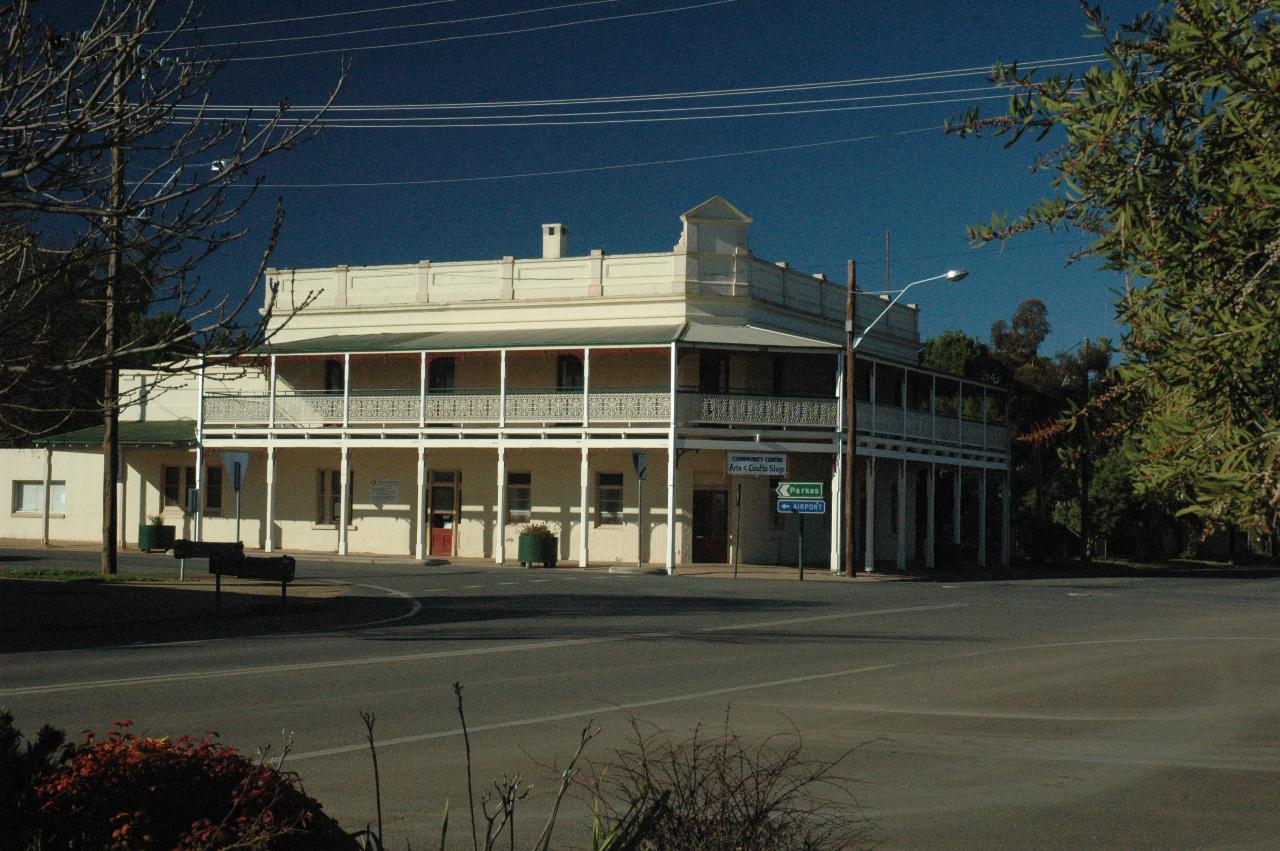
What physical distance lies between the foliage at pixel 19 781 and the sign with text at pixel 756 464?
3241 centimetres

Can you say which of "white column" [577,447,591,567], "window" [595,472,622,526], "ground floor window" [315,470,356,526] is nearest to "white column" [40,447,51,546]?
"ground floor window" [315,470,356,526]

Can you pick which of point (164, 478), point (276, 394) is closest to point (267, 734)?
point (276, 394)

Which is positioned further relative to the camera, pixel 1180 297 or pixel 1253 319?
pixel 1180 297

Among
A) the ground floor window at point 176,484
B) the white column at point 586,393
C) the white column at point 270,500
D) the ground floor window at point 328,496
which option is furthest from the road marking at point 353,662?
the ground floor window at point 176,484

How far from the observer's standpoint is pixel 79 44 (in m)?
6.86

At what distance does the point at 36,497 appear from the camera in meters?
48.0

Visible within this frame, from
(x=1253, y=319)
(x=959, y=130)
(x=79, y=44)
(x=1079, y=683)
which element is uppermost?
(x=79, y=44)

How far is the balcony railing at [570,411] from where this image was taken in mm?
38656

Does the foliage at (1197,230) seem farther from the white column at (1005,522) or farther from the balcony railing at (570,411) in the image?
the white column at (1005,522)

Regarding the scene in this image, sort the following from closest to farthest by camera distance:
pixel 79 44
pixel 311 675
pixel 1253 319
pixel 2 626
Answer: pixel 1253 319, pixel 79 44, pixel 311 675, pixel 2 626

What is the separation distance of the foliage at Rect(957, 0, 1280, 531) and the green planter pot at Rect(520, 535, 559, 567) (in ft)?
112

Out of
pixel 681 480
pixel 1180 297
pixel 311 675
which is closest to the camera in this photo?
pixel 1180 297

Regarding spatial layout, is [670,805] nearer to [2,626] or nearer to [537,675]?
[537,675]

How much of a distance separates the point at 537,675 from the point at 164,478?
118 feet
